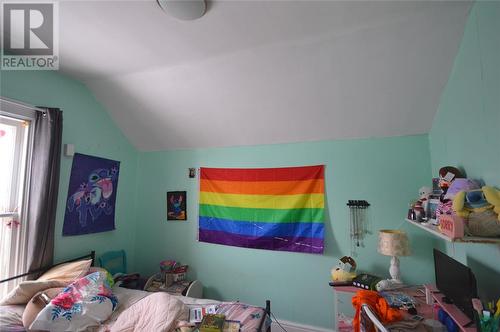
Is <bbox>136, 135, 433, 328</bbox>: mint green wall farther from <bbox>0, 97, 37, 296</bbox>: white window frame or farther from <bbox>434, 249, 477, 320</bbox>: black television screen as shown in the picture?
<bbox>0, 97, 37, 296</bbox>: white window frame

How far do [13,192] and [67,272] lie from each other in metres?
0.89

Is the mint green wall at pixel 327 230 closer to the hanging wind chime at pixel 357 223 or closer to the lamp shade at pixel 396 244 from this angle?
the hanging wind chime at pixel 357 223

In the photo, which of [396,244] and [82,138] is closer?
[396,244]

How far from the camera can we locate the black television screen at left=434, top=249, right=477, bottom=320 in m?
1.24

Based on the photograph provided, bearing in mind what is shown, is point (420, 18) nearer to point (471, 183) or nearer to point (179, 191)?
point (471, 183)

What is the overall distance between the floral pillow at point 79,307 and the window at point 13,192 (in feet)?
2.09

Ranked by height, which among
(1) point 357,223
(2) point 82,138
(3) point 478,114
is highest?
(2) point 82,138

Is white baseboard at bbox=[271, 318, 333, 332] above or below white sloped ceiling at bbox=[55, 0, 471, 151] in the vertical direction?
below

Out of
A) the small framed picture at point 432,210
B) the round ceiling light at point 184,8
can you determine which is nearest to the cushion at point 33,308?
the round ceiling light at point 184,8

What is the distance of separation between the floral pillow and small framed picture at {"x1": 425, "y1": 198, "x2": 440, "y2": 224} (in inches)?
105

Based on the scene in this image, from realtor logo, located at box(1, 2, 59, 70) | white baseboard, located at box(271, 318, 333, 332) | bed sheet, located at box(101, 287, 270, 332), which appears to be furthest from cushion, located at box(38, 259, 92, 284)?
white baseboard, located at box(271, 318, 333, 332)

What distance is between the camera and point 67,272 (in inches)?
83.5

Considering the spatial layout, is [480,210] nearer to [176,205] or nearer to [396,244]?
[396,244]

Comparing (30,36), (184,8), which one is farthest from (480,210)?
(30,36)
